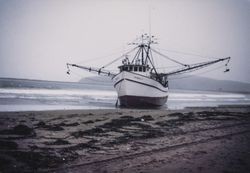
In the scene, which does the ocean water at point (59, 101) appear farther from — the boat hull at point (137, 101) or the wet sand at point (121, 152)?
the wet sand at point (121, 152)

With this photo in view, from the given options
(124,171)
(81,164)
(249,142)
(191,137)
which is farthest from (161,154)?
(249,142)

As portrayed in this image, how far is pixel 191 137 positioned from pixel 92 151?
4.03m

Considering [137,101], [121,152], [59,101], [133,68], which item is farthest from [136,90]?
[121,152]

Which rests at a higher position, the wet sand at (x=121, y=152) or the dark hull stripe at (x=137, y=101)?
the dark hull stripe at (x=137, y=101)

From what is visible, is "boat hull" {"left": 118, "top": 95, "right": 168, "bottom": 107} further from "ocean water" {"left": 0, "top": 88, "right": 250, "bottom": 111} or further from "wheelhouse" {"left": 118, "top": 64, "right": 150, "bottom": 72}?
"wheelhouse" {"left": 118, "top": 64, "right": 150, "bottom": 72}

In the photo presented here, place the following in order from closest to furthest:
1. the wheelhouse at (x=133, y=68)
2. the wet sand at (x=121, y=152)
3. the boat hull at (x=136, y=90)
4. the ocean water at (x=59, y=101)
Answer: the wet sand at (x=121, y=152), the ocean water at (x=59, y=101), the boat hull at (x=136, y=90), the wheelhouse at (x=133, y=68)

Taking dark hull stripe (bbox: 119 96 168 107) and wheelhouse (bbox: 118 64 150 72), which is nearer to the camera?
dark hull stripe (bbox: 119 96 168 107)

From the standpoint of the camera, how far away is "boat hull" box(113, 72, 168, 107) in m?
27.4

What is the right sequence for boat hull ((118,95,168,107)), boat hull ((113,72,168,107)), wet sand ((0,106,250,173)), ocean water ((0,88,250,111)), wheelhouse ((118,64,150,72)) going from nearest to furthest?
1. wet sand ((0,106,250,173))
2. ocean water ((0,88,250,111))
3. boat hull ((113,72,168,107))
4. boat hull ((118,95,168,107))
5. wheelhouse ((118,64,150,72))

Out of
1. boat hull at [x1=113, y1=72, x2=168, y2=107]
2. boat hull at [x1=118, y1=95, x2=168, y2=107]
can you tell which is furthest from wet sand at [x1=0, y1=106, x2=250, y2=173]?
boat hull at [x1=118, y1=95, x2=168, y2=107]

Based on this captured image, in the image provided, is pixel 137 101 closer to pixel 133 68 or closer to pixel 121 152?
pixel 133 68

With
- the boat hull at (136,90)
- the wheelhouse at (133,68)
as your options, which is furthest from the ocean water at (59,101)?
the wheelhouse at (133,68)

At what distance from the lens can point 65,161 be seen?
568cm

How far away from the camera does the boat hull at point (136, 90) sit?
27419mm
